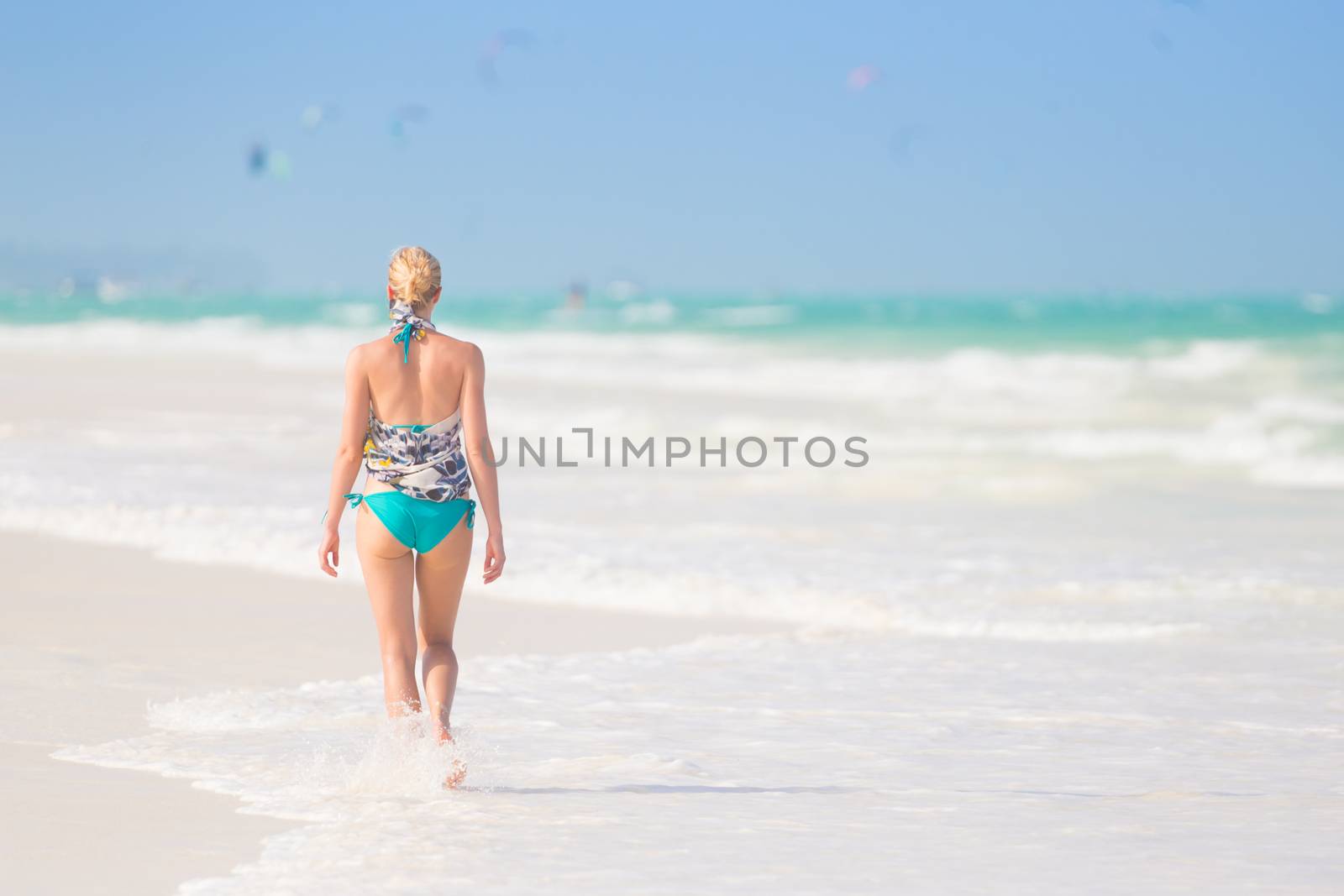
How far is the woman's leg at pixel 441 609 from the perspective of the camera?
4297 millimetres

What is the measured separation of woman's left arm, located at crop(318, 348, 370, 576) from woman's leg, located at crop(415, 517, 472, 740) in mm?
252

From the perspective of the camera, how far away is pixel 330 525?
424 cm

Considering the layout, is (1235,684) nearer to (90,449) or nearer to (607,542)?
(607,542)

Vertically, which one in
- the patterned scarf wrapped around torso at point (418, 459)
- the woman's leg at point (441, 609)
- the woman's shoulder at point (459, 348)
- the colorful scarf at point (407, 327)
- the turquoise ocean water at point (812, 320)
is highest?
the turquoise ocean water at point (812, 320)

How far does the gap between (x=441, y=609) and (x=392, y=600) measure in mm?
145

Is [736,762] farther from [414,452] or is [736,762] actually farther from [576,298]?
[576,298]

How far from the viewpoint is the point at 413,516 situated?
4.25 m
